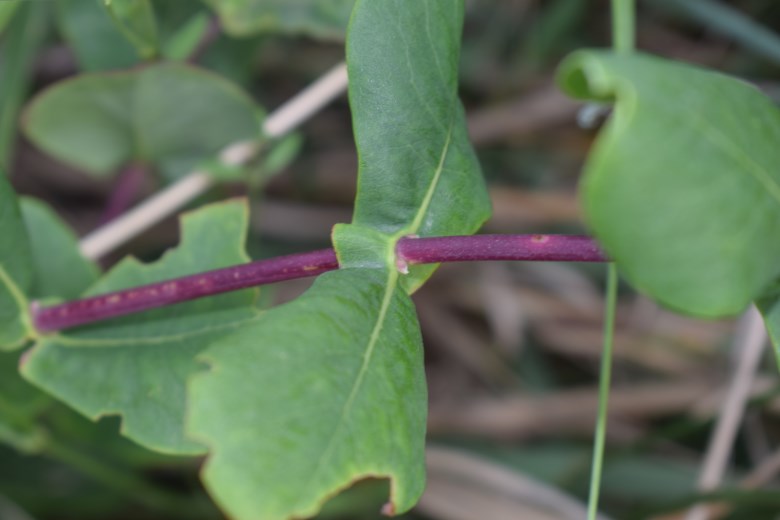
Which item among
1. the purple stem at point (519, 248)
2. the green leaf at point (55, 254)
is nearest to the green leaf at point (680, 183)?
the purple stem at point (519, 248)

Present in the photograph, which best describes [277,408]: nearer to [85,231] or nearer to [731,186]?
[731,186]

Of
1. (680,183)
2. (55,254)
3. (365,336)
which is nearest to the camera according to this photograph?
(680,183)

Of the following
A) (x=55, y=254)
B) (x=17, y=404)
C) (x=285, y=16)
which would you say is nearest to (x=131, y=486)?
(x=17, y=404)

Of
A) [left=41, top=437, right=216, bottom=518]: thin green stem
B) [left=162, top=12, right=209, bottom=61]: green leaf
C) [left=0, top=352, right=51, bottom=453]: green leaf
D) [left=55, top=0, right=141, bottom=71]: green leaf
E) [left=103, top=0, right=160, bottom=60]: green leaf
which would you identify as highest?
[left=103, top=0, right=160, bottom=60]: green leaf

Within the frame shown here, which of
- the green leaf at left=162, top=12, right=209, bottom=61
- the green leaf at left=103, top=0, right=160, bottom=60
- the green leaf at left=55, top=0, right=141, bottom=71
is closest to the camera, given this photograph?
the green leaf at left=103, top=0, right=160, bottom=60

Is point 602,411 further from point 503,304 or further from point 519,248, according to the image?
point 503,304

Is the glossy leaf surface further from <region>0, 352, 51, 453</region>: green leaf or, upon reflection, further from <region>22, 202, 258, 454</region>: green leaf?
<region>0, 352, 51, 453</region>: green leaf

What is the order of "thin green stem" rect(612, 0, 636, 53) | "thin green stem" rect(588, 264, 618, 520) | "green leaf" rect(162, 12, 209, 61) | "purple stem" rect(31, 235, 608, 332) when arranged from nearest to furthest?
1. "purple stem" rect(31, 235, 608, 332)
2. "thin green stem" rect(588, 264, 618, 520)
3. "thin green stem" rect(612, 0, 636, 53)
4. "green leaf" rect(162, 12, 209, 61)

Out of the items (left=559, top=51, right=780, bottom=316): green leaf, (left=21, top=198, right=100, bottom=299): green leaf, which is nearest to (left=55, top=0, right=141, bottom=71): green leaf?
(left=21, top=198, right=100, bottom=299): green leaf
